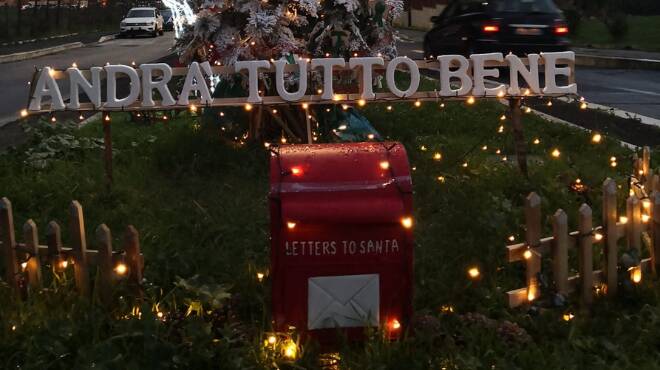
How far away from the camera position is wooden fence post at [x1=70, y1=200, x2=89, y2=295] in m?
4.44

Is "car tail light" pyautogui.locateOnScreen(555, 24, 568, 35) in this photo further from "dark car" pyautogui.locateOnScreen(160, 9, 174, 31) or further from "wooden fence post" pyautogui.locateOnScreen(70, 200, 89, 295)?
"dark car" pyautogui.locateOnScreen(160, 9, 174, 31)

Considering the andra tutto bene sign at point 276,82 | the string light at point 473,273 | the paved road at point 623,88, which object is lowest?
the paved road at point 623,88

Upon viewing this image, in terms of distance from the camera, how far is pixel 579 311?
15.1 feet

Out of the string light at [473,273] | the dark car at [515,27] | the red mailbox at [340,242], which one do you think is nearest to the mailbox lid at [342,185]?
the red mailbox at [340,242]

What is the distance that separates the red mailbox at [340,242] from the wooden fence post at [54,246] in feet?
4.07

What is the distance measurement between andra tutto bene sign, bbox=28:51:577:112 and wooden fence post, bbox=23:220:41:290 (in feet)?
7.19

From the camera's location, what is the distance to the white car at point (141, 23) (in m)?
45.6

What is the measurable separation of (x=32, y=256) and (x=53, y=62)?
23749mm

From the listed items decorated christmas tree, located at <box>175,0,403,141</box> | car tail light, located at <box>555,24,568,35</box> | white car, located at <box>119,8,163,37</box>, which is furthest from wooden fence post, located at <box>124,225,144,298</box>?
white car, located at <box>119,8,163,37</box>

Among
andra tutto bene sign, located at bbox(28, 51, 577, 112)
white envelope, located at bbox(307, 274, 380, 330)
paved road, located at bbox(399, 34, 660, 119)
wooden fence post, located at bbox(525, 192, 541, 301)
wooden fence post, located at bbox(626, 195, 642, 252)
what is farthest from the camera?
paved road, located at bbox(399, 34, 660, 119)

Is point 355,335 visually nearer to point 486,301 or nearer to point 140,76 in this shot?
point 486,301

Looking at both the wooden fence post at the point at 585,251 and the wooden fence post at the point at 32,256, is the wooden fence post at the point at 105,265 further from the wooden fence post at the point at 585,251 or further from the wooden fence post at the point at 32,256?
the wooden fence post at the point at 585,251

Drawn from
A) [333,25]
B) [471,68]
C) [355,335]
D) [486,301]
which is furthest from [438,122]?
[355,335]

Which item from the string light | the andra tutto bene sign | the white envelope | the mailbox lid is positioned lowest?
the string light
